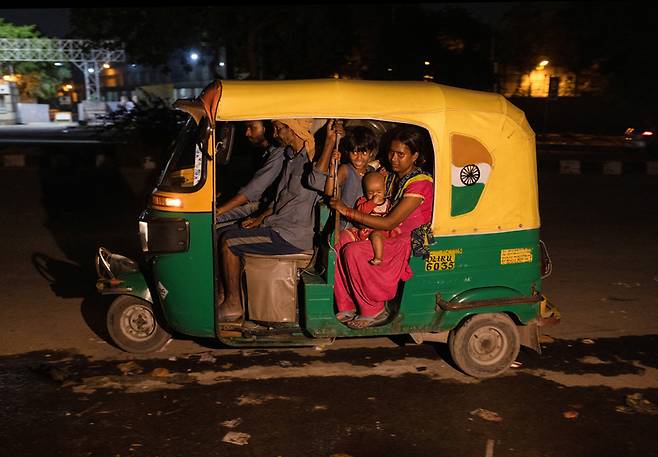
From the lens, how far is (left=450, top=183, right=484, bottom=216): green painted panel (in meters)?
4.96

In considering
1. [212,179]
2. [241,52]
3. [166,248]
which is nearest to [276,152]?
[212,179]

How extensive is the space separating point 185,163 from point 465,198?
6.80 feet

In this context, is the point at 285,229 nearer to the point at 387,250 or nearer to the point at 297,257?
the point at 297,257

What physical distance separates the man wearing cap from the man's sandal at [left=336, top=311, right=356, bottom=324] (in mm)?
576

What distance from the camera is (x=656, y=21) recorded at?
1303 inches

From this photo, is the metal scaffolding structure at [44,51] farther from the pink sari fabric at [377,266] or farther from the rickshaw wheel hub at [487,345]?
the rickshaw wheel hub at [487,345]

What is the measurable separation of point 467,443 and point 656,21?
113ft

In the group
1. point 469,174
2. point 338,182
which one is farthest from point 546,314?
point 338,182

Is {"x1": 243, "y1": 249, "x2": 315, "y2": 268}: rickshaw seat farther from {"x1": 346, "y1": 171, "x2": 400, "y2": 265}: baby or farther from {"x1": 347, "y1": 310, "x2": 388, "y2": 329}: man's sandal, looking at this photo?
{"x1": 347, "y1": 310, "x2": 388, "y2": 329}: man's sandal

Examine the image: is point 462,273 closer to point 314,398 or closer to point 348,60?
Answer: point 314,398

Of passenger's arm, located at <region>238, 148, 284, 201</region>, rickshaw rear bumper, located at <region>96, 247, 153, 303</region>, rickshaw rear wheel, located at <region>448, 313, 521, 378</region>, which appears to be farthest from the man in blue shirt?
rickshaw rear wheel, located at <region>448, 313, 521, 378</region>

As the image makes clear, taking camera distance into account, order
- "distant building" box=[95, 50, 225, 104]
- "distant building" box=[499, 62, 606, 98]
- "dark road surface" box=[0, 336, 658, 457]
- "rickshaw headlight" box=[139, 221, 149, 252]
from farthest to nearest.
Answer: "distant building" box=[95, 50, 225, 104] < "distant building" box=[499, 62, 606, 98] < "rickshaw headlight" box=[139, 221, 149, 252] < "dark road surface" box=[0, 336, 658, 457]

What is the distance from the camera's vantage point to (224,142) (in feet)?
17.8

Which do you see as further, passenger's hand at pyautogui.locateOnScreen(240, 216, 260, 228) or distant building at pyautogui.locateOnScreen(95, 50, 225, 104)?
distant building at pyautogui.locateOnScreen(95, 50, 225, 104)
